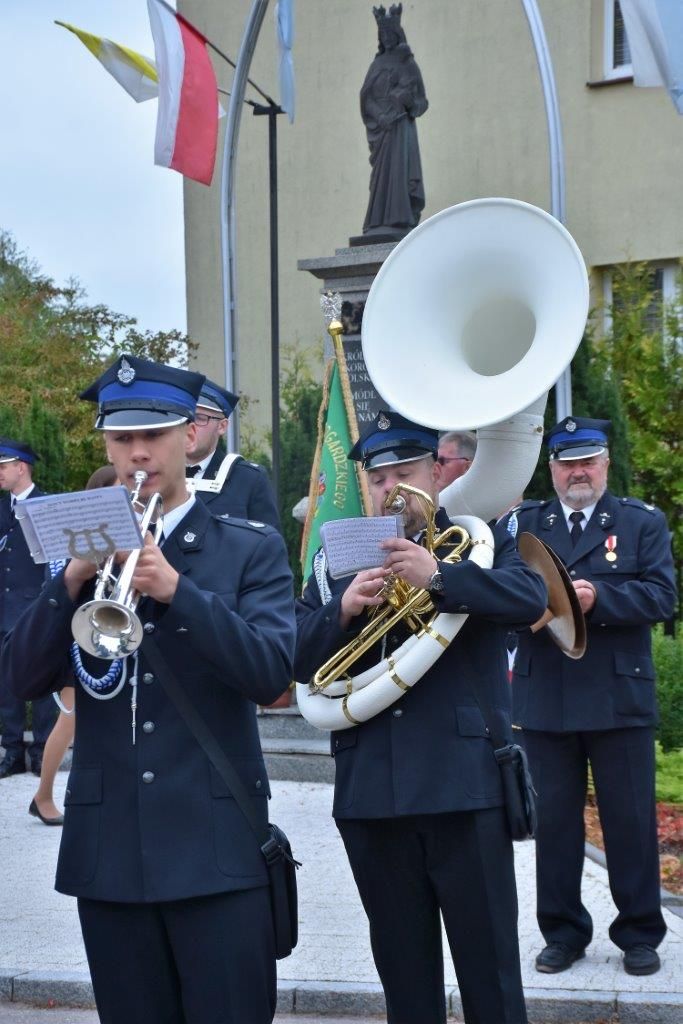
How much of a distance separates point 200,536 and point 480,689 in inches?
44.2

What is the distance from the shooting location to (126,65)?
496 inches

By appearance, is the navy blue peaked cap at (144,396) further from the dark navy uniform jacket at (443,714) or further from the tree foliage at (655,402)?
the tree foliage at (655,402)

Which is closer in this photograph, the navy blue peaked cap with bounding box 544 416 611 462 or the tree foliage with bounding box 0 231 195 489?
the navy blue peaked cap with bounding box 544 416 611 462

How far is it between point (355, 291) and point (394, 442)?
6.67 m

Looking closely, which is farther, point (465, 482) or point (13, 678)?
point (465, 482)

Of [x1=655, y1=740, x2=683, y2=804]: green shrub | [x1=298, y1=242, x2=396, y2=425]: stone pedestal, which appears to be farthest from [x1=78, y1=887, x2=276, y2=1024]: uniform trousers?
Answer: [x1=298, y1=242, x2=396, y2=425]: stone pedestal

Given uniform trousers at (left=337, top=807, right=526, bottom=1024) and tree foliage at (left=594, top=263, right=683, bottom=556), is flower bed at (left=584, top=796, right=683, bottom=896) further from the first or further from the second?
tree foliage at (left=594, top=263, right=683, bottom=556)

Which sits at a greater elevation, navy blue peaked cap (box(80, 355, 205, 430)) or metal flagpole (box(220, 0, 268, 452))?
metal flagpole (box(220, 0, 268, 452))

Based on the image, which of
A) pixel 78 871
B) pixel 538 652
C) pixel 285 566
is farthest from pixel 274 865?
pixel 538 652

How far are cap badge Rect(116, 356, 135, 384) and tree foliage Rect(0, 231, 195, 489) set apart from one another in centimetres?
922

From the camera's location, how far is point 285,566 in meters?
3.44

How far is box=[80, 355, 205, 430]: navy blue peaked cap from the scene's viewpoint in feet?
10.4

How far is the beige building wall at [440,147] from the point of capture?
54.9 ft

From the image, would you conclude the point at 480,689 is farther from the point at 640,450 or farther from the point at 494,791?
the point at 640,450
